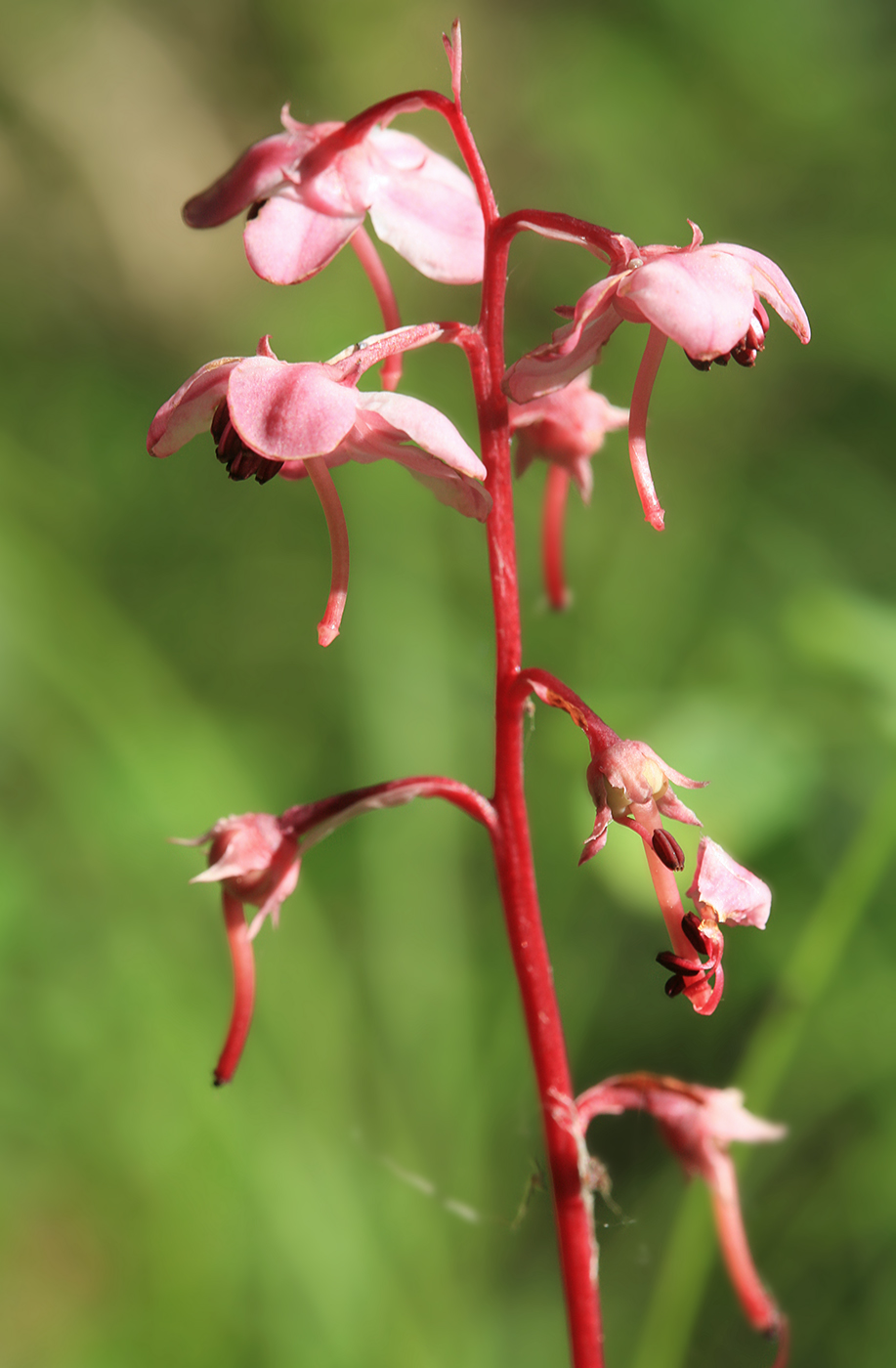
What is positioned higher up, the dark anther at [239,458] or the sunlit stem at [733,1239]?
the dark anther at [239,458]

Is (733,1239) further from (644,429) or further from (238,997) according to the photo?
(644,429)

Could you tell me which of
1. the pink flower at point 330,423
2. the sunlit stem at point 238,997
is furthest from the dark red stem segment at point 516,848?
the sunlit stem at point 238,997

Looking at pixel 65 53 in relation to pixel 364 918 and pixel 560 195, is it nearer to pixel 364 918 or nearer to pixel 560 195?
pixel 560 195

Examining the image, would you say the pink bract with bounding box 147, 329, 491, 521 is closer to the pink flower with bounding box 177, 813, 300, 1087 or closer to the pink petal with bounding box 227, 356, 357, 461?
the pink petal with bounding box 227, 356, 357, 461

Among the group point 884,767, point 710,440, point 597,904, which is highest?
point 710,440

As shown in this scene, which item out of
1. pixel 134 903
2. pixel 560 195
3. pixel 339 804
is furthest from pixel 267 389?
pixel 560 195

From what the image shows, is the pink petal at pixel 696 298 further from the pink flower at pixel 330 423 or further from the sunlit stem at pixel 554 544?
the sunlit stem at pixel 554 544

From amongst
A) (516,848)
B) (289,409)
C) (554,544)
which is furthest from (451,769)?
(289,409)
